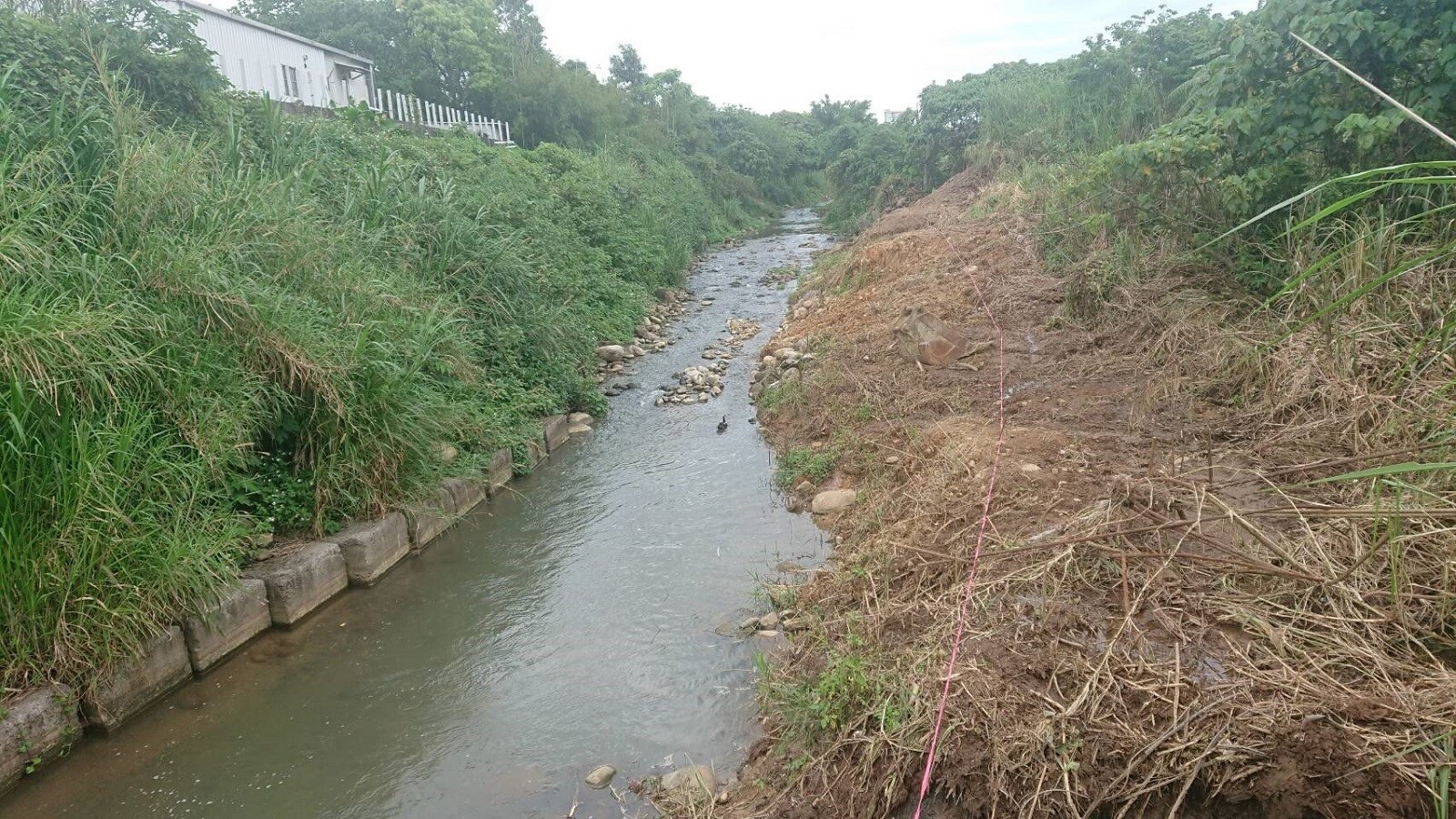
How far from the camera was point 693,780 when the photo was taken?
127 inches

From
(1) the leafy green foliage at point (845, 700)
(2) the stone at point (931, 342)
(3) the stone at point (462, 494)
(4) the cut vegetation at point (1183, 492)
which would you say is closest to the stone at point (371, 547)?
(3) the stone at point (462, 494)

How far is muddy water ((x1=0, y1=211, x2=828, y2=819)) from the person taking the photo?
3395 mm

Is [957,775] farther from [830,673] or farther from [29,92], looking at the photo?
[29,92]

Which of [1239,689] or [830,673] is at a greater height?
[1239,689]

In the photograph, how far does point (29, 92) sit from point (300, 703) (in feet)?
16.2

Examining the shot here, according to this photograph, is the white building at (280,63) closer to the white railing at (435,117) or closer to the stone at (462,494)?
the white railing at (435,117)

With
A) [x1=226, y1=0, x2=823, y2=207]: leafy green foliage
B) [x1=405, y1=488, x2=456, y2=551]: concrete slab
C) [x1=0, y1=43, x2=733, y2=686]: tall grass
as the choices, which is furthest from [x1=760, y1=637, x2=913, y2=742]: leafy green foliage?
[x1=226, y1=0, x2=823, y2=207]: leafy green foliage

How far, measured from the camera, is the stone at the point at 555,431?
7258mm

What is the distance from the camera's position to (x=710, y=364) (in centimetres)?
977

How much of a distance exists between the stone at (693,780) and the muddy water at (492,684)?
0.34 ft

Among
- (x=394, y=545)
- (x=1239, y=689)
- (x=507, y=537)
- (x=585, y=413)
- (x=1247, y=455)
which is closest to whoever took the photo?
(x=1239, y=689)

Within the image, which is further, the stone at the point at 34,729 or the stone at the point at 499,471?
the stone at the point at 499,471

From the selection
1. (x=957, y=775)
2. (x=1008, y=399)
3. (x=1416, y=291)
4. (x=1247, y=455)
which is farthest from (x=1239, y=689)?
(x=1008, y=399)

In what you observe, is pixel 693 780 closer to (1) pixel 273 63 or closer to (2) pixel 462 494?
(2) pixel 462 494
